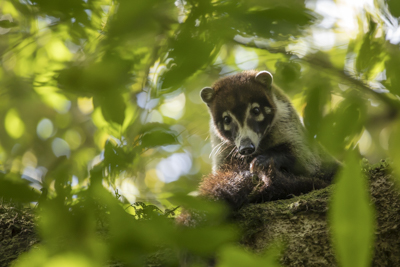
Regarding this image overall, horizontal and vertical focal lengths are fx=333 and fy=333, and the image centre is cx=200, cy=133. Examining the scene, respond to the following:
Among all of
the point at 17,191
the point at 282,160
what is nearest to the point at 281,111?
the point at 282,160

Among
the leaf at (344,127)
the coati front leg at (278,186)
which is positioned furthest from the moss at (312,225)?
the leaf at (344,127)

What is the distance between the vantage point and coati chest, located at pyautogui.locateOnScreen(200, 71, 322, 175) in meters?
3.98

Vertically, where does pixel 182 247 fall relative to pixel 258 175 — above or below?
above

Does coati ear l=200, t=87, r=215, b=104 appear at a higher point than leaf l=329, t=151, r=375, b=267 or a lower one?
lower

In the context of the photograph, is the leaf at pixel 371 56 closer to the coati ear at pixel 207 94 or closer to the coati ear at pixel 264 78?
the coati ear at pixel 264 78

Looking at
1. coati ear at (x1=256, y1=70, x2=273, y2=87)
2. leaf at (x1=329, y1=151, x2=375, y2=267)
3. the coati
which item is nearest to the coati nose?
the coati

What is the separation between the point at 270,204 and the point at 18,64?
1906mm

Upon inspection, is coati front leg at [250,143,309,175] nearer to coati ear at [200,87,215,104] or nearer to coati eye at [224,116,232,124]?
coati eye at [224,116,232,124]

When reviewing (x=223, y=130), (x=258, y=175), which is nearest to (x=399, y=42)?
(x=258, y=175)

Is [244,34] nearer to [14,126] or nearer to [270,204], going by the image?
[270,204]

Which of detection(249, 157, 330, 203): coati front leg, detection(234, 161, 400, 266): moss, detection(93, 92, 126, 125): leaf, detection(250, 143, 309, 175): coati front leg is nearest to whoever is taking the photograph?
detection(93, 92, 126, 125): leaf

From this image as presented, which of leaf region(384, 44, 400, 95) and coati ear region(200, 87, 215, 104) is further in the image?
coati ear region(200, 87, 215, 104)

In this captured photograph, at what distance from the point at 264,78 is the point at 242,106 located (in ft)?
1.76

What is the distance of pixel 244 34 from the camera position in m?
1.11
